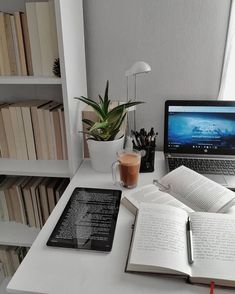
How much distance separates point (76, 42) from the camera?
1112 millimetres

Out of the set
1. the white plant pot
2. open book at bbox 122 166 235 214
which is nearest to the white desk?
open book at bbox 122 166 235 214

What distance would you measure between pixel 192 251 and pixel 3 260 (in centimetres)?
120

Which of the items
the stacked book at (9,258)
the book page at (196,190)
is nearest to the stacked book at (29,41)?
the book page at (196,190)

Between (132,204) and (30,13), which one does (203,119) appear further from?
(30,13)

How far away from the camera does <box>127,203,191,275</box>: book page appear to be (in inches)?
25.5

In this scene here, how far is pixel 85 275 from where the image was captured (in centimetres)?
67

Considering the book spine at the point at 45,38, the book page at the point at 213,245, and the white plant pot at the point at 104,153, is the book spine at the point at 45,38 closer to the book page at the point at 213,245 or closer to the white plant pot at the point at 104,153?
Answer: the white plant pot at the point at 104,153

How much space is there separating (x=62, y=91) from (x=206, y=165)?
69cm

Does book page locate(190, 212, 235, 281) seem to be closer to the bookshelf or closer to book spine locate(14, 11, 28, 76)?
the bookshelf

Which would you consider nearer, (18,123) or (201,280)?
(201,280)

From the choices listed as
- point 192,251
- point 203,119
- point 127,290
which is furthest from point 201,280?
point 203,119

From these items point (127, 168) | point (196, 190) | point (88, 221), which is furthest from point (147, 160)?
point (88, 221)

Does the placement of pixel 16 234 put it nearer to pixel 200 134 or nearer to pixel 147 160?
pixel 147 160

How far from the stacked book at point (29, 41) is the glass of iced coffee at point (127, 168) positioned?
1.50ft
